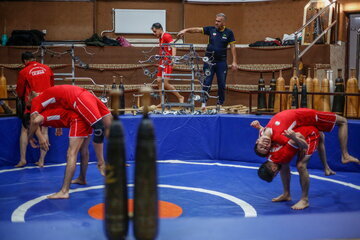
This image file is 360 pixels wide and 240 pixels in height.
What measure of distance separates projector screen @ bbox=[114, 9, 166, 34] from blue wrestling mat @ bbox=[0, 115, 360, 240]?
23.8ft

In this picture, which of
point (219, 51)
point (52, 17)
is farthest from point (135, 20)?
point (219, 51)

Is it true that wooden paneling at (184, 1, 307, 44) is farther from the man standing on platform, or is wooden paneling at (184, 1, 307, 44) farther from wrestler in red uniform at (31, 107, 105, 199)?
wrestler in red uniform at (31, 107, 105, 199)

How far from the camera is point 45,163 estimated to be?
7.55m

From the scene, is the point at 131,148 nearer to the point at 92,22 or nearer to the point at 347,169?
the point at 347,169

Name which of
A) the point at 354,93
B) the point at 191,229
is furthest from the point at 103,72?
the point at 191,229

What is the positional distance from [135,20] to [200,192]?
962cm

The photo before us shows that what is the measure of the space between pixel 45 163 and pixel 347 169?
16.7 feet

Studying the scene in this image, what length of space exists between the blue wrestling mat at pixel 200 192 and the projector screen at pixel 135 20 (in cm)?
726

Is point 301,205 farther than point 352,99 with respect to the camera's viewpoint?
No

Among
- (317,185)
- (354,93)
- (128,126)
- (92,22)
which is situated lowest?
(317,185)

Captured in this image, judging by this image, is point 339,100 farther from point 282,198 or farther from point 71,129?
point 71,129

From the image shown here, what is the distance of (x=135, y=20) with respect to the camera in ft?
46.2

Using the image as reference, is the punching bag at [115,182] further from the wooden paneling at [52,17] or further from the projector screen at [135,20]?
the wooden paneling at [52,17]

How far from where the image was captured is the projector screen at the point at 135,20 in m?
14.0
